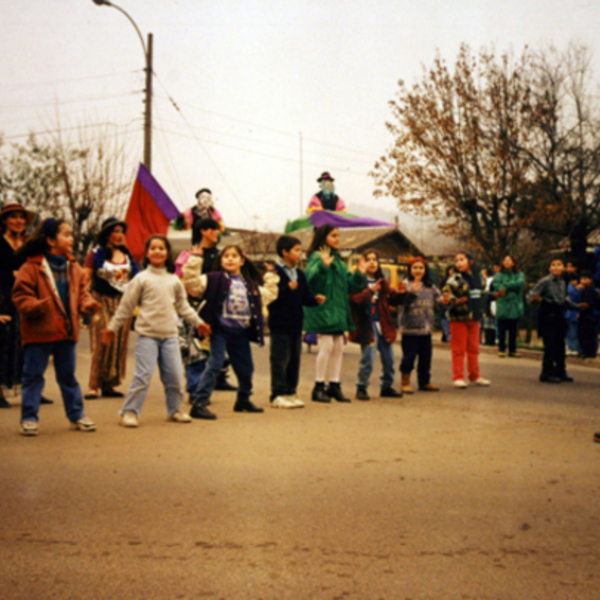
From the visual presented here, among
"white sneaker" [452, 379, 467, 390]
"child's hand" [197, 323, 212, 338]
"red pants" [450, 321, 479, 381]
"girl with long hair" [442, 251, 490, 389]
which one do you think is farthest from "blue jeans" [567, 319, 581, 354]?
"child's hand" [197, 323, 212, 338]

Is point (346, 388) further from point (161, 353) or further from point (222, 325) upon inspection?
point (161, 353)

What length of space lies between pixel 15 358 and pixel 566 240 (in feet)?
65.9

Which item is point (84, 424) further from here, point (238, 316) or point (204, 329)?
point (238, 316)

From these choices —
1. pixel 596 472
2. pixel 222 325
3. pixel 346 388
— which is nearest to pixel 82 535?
pixel 596 472

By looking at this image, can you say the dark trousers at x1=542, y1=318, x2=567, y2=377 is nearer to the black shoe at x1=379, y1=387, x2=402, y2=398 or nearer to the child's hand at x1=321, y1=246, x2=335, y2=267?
the black shoe at x1=379, y1=387, x2=402, y2=398

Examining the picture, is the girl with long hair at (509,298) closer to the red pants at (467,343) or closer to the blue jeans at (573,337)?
the blue jeans at (573,337)

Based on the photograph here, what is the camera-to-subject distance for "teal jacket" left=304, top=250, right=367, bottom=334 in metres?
9.32

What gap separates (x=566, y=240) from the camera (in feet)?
85.0

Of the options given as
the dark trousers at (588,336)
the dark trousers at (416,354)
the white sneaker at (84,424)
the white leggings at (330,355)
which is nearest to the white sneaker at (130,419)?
the white sneaker at (84,424)

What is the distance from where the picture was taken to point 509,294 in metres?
15.8

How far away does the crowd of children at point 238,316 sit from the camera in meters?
7.20

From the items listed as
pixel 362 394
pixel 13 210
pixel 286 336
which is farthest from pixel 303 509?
pixel 13 210

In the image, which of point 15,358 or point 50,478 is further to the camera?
point 15,358

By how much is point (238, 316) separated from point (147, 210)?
5.12 m
